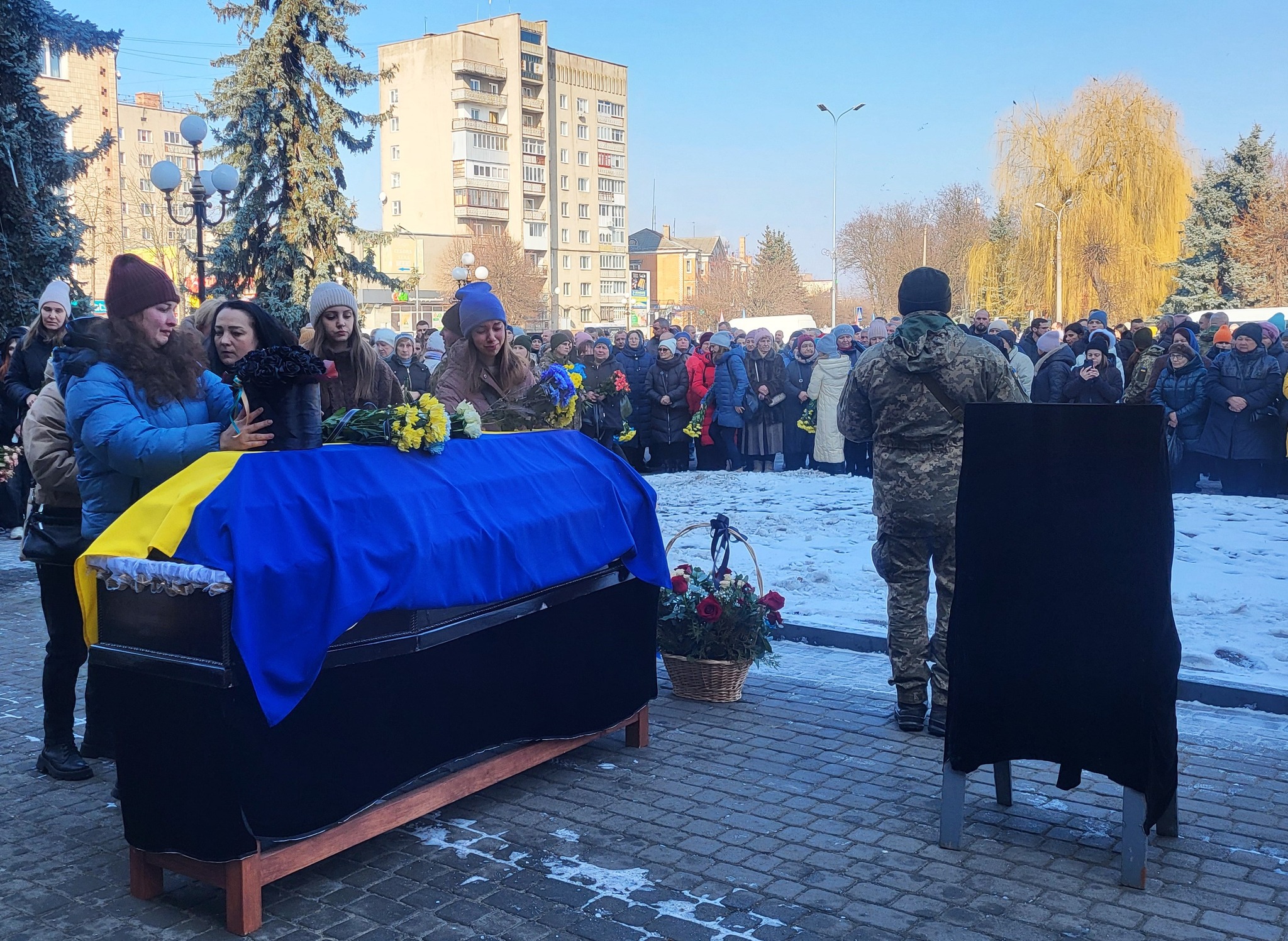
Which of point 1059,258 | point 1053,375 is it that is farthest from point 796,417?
point 1059,258

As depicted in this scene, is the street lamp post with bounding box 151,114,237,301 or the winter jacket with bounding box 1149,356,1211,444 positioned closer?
the winter jacket with bounding box 1149,356,1211,444

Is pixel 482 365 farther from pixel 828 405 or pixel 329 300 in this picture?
pixel 828 405

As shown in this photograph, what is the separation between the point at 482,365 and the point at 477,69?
274 ft

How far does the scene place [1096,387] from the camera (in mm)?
13398

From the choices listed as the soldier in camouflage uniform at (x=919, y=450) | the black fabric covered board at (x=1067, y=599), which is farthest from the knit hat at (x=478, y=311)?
the black fabric covered board at (x=1067, y=599)

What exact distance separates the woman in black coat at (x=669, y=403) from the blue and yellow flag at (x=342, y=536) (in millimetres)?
11057

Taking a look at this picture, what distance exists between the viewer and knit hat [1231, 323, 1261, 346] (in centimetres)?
1318

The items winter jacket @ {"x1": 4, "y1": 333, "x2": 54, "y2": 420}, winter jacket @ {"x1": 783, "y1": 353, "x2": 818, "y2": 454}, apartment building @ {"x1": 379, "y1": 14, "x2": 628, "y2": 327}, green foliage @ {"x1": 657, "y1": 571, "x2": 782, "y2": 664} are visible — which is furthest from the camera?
apartment building @ {"x1": 379, "y1": 14, "x2": 628, "y2": 327}

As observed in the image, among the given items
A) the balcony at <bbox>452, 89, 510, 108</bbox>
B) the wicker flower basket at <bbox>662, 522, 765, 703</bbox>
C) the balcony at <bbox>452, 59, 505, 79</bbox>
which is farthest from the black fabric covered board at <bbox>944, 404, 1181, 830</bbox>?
the balcony at <bbox>452, 59, 505, 79</bbox>

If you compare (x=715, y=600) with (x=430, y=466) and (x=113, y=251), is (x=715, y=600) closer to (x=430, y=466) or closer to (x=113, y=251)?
(x=430, y=466)

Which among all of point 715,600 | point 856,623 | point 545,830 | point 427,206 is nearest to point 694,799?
point 545,830

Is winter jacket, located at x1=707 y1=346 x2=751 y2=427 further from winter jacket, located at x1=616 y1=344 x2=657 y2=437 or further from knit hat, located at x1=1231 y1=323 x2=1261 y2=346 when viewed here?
knit hat, located at x1=1231 y1=323 x2=1261 y2=346

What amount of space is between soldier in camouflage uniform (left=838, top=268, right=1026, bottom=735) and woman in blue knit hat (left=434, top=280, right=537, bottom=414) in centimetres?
181

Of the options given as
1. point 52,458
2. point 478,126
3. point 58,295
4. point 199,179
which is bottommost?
point 52,458
